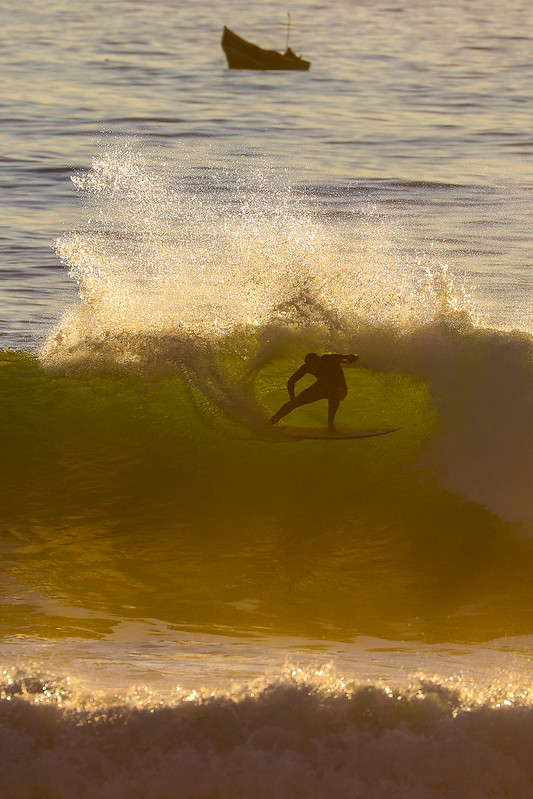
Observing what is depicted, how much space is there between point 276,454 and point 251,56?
43697 millimetres

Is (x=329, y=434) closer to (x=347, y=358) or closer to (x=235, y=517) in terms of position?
(x=347, y=358)

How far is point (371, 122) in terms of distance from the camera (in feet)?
111

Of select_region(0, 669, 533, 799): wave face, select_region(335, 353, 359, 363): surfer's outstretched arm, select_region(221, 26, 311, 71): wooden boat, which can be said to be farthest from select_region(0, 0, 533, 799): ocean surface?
select_region(221, 26, 311, 71): wooden boat

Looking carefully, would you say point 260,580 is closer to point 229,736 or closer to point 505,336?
point 229,736

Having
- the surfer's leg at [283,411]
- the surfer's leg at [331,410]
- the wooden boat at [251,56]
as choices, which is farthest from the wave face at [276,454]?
the wooden boat at [251,56]

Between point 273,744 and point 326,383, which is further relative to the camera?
point 326,383

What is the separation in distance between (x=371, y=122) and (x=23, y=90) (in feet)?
38.3

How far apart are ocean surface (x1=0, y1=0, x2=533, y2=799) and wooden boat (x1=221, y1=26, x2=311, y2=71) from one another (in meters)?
32.6

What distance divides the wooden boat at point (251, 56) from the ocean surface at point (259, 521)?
3257 cm

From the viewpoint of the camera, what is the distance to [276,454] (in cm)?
907

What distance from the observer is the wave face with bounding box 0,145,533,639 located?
282 inches

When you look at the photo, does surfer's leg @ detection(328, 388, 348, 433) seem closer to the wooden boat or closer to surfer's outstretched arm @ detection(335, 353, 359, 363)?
surfer's outstretched arm @ detection(335, 353, 359, 363)

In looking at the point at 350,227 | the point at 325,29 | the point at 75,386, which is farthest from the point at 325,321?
the point at 325,29

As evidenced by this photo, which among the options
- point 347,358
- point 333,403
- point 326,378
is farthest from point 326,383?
point 347,358
